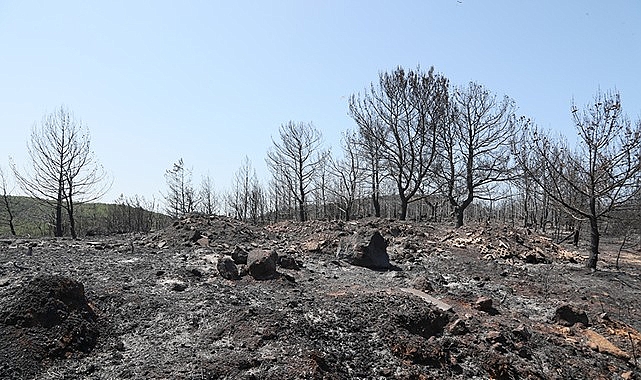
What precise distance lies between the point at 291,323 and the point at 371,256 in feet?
20.0

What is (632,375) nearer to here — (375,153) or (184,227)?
(184,227)

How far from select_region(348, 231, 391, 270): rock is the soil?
0.79m

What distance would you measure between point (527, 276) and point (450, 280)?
2426mm

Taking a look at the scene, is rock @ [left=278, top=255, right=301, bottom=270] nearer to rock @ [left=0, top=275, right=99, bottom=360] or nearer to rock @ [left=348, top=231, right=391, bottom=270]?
rock @ [left=348, top=231, right=391, bottom=270]

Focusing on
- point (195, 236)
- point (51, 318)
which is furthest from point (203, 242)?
point (51, 318)

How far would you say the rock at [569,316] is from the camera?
24.3 feet

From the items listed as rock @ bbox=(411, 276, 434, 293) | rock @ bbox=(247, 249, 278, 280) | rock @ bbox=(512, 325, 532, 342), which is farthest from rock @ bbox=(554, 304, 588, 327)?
rock @ bbox=(247, 249, 278, 280)

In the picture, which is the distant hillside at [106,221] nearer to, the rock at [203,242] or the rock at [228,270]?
the rock at [203,242]

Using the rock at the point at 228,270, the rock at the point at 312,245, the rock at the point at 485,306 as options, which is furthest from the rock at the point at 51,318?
the rock at the point at 312,245

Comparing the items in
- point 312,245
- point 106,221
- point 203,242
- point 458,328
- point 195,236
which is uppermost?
point 106,221

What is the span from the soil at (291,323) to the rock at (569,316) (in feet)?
0.06

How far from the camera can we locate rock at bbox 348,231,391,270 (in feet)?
38.1

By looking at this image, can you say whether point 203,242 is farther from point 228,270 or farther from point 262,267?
point 262,267

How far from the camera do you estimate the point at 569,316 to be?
7496 mm
